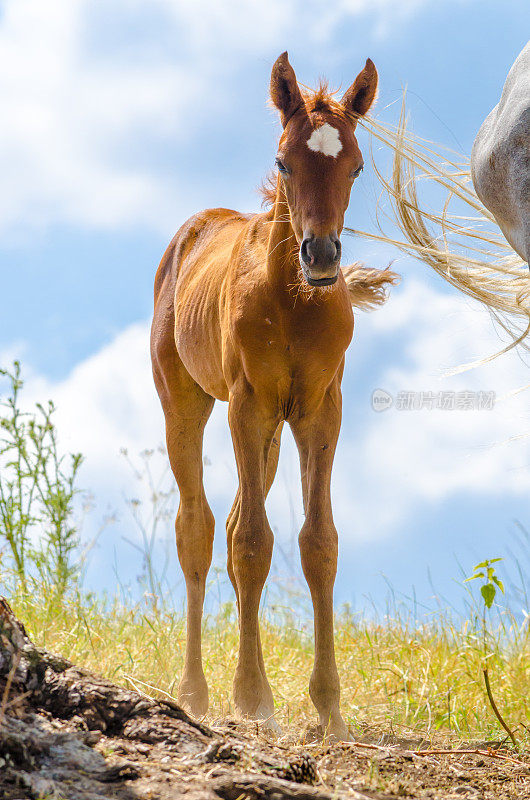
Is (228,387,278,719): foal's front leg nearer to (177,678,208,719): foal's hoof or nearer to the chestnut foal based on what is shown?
the chestnut foal

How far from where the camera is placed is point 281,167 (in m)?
3.51

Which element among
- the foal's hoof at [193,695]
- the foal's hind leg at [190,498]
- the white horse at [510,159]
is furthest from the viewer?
the foal's hind leg at [190,498]

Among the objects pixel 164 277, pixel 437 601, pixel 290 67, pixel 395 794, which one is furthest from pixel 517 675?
pixel 290 67

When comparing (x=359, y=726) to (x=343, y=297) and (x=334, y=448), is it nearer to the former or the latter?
(x=334, y=448)

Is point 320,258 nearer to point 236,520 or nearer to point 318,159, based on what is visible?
point 318,159

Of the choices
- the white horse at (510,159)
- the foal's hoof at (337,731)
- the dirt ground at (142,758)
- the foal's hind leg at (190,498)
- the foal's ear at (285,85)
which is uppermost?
the foal's ear at (285,85)

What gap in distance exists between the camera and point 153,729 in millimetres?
2193

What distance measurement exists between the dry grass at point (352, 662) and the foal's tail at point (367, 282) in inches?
84.6

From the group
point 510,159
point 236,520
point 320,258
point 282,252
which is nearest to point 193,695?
point 236,520

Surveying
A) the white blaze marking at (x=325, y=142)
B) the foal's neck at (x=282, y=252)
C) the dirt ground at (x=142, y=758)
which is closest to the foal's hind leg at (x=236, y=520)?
the foal's neck at (x=282, y=252)

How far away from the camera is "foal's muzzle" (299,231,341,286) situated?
3.20 m

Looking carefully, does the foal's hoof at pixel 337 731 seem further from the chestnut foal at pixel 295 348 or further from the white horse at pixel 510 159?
the white horse at pixel 510 159

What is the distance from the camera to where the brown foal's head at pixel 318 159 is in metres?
3.24

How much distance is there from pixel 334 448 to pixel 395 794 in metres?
1.75
